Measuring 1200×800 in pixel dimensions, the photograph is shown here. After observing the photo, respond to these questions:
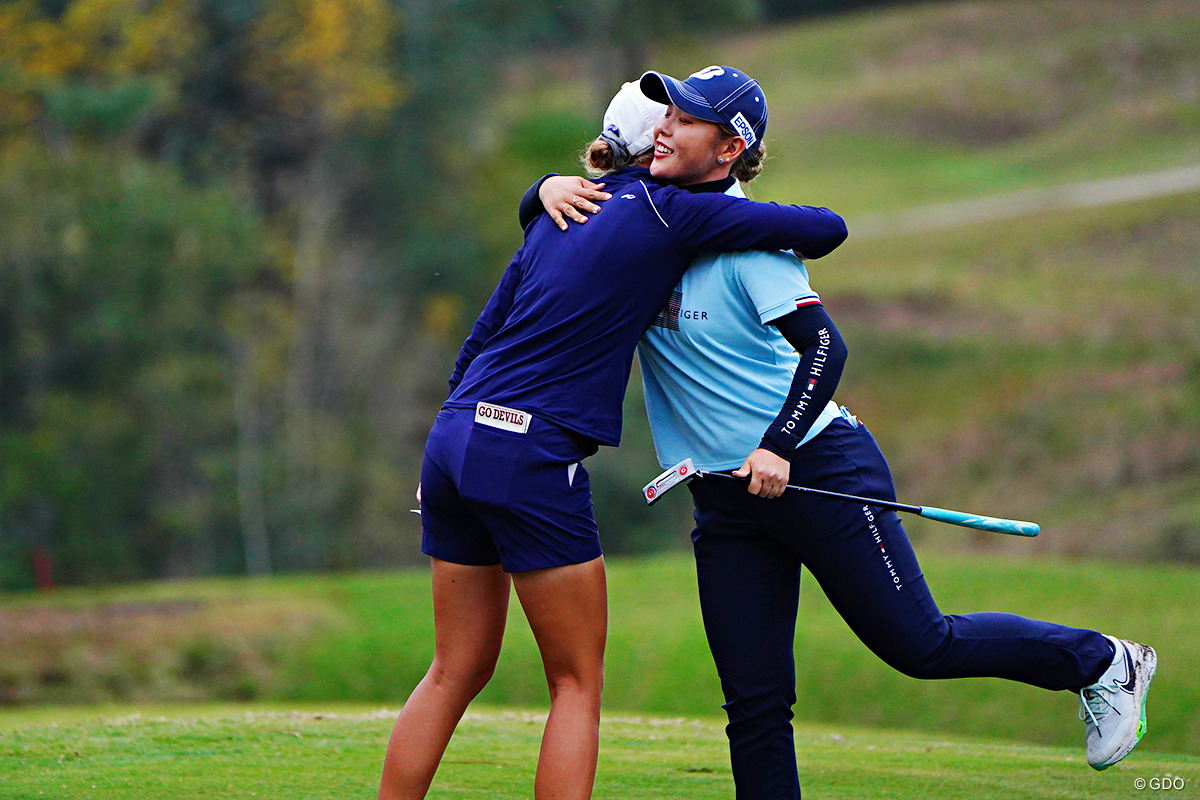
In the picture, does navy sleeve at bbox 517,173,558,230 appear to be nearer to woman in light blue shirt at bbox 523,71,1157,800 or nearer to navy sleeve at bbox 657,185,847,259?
woman in light blue shirt at bbox 523,71,1157,800

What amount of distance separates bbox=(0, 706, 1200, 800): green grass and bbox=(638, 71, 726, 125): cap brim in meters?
2.55

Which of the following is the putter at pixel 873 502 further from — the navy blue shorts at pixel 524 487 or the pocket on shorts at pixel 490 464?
the pocket on shorts at pixel 490 464

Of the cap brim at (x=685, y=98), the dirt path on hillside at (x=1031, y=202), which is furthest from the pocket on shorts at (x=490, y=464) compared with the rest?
the dirt path on hillside at (x=1031, y=202)

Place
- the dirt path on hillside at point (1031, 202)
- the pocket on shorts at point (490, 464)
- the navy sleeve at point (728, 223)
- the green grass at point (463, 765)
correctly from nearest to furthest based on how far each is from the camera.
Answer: the pocket on shorts at point (490, 464), the navy sleeve at point (728, 223), the green grass at point (463, 765), the dirt path on hillside at point (1031, 202)

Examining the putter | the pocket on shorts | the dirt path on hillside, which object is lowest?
the putter

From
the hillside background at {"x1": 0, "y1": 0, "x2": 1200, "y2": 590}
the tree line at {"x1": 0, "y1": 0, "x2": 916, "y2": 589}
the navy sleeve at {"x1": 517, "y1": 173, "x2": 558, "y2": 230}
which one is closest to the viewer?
the navy sleeve at {"x1": 517, "y1": 173, "x2": 558, "y2": 230}

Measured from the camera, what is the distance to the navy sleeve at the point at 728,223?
387cm

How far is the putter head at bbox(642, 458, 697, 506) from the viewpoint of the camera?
3.99 metres

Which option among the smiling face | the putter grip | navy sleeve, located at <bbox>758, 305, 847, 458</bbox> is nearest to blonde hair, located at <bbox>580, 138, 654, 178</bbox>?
the smiling face

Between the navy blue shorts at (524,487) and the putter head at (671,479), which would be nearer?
the navy blue shorts at (524,487)

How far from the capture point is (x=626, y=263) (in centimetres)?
384

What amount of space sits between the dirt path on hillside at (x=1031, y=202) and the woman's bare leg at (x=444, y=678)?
2906cm

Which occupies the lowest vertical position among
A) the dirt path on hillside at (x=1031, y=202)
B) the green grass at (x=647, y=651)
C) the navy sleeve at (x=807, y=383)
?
the green grass at (x=647, y=651)

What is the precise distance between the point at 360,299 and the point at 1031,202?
16.5 metres
